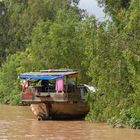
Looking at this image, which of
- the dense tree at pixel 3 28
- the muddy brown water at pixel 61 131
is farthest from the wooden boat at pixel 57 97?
the dense tree at pixel 3 28

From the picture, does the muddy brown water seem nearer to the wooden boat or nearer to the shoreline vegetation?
the wooden boat

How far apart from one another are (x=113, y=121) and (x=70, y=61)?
Result: 13347mm

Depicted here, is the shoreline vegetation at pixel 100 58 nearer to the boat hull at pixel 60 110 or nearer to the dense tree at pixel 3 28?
the boat hull at pixel 60 110

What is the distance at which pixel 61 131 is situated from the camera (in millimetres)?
20062

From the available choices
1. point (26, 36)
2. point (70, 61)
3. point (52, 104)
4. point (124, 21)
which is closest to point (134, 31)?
point (124, 21)

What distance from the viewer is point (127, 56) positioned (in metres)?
20.7

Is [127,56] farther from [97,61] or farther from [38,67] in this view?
[38,67]

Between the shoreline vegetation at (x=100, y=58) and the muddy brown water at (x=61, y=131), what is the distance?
1071mm

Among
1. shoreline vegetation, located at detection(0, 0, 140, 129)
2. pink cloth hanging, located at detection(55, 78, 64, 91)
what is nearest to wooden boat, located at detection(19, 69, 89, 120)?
pink cloth hanging, located at detection(55, 78, 64, 91)

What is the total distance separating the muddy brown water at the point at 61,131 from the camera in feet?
58.7

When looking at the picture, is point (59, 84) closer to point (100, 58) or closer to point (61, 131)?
point (100, 58)

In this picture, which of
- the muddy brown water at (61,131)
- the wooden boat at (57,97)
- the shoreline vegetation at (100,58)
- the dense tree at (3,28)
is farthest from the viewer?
the dense tree at (3,28)

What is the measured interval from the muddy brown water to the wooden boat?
0.84 metres

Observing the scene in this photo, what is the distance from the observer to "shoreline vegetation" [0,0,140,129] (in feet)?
71.4
